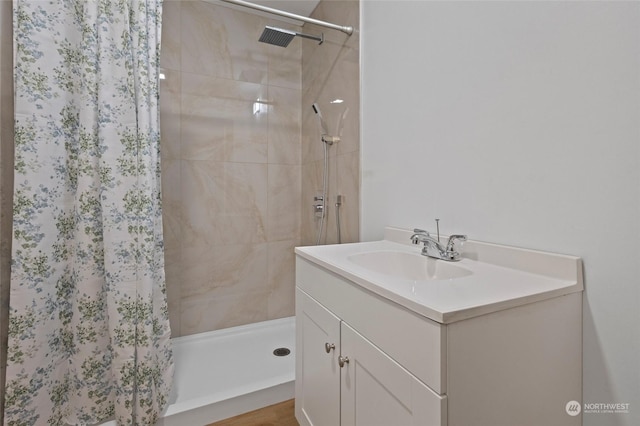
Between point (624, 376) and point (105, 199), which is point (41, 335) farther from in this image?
point (624, 376)

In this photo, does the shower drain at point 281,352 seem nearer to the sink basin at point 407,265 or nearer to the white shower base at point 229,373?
the white shower base at point 229,373

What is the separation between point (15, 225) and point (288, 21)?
213cm

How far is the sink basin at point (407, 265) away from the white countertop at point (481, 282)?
0.05 m

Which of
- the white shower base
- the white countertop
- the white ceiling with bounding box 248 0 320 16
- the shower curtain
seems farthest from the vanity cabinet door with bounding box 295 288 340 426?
the white ceiling with bounding box 248 0 320 16

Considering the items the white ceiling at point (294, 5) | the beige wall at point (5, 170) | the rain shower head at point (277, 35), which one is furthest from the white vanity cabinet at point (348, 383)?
the white ceiling at point (294, 5)

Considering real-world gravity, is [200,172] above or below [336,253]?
above

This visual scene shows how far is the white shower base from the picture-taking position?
4.44 ft

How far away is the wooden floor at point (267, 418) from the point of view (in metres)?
1.35

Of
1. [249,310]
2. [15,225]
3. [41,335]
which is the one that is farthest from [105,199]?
[249,310]

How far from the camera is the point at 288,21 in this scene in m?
2.32

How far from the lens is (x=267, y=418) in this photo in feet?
4.56

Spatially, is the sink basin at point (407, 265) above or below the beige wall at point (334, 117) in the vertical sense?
below

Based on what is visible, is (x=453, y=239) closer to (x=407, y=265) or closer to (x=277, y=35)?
(x=407, y=265)

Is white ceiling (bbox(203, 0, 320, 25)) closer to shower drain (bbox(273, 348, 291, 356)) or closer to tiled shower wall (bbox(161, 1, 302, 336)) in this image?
tiled shower wall (bbox(161, 1, 302, 336))
